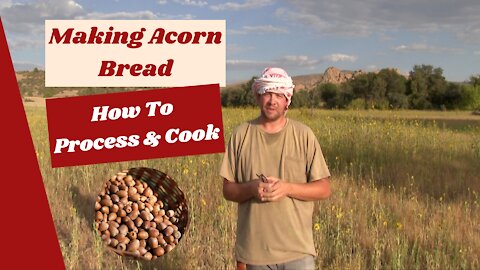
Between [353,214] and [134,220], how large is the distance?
211cm

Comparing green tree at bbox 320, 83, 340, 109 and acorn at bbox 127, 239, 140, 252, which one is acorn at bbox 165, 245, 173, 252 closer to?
acorn at bbox 127, 239, 140, 252

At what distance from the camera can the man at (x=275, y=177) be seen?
231 centimetres

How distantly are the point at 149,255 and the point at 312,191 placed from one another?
2375 mm

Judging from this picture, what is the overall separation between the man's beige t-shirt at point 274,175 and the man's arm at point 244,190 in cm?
4

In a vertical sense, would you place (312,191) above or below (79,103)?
below

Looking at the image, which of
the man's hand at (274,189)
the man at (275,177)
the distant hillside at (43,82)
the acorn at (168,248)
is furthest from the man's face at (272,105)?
the distant hillside at (43,82)

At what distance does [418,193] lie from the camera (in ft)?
21.0

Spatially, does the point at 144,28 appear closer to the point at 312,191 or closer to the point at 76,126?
the point at 76,126

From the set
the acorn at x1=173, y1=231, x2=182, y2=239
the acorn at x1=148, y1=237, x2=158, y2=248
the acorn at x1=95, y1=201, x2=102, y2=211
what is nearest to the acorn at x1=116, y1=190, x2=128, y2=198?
the acorn at x1=95, y1=201, x2=102, y2=211

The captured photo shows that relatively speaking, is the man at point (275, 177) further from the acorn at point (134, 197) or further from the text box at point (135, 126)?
the text box at point (135, 126)

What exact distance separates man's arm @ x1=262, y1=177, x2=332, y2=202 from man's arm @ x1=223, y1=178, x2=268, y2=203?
30 millimetres

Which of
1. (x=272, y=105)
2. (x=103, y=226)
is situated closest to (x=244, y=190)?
(x=272, y=105)

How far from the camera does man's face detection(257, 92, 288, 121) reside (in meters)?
2.31

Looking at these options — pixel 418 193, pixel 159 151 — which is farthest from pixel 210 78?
pixel 418 193
